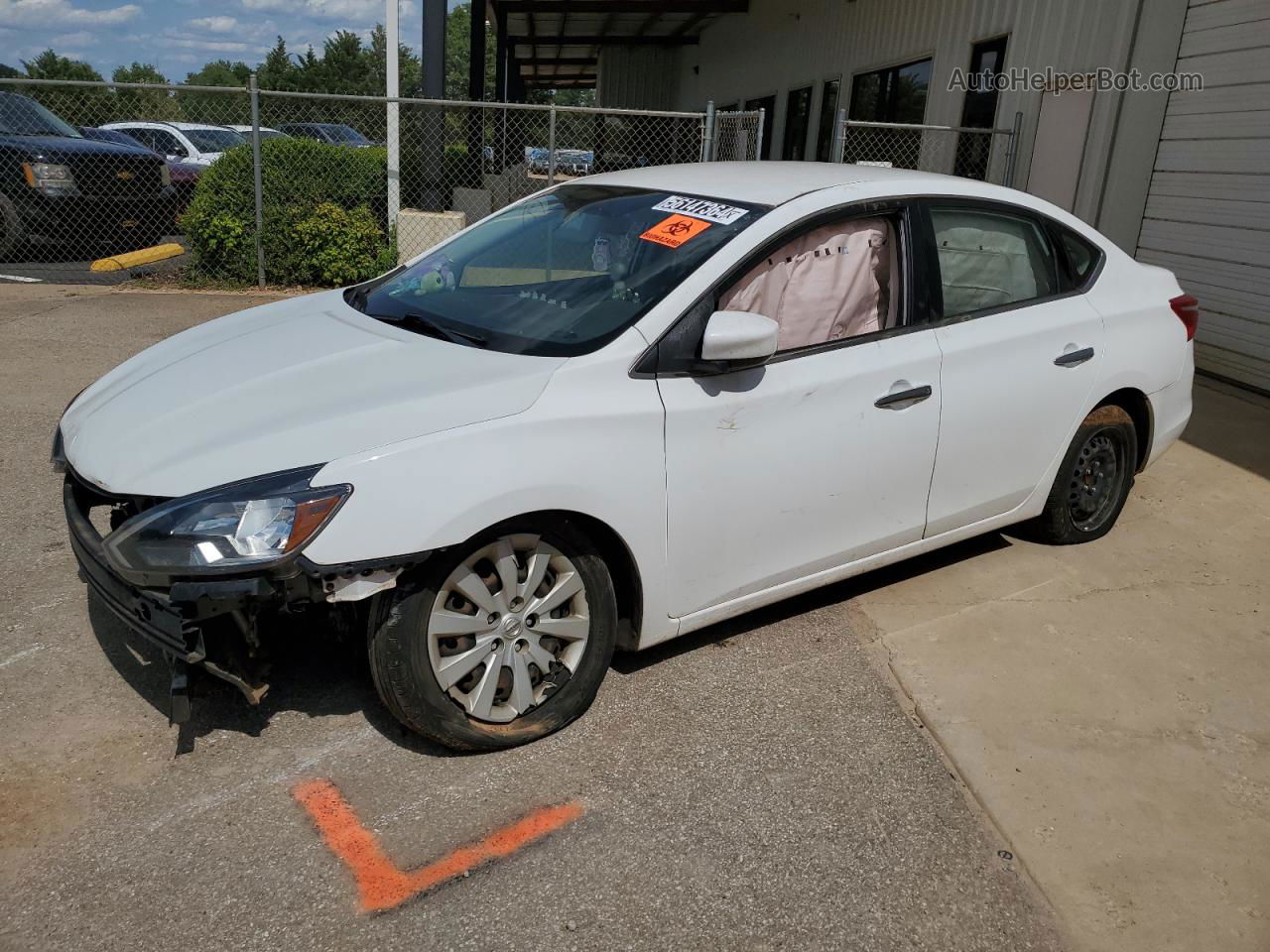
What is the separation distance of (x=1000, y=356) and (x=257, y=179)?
7.90 metres

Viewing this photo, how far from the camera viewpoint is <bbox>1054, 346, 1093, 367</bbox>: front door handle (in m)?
4.15

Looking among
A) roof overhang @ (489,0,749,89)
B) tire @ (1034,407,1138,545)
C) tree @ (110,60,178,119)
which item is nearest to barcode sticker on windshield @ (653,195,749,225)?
tire @ (1034,407,1138,545)

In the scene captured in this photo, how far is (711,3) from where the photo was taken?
61.0ft

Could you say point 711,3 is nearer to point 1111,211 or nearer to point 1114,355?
point 1111,211

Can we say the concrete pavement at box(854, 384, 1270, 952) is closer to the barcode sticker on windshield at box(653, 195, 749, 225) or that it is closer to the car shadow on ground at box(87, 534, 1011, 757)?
the car shadow on ground at box(87, 534, 1011, 757)

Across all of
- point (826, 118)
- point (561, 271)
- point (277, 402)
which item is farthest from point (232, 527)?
point (826, 118)

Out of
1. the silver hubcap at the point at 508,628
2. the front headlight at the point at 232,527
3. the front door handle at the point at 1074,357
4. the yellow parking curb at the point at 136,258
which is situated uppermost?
the front door handle at the point at 1074,357

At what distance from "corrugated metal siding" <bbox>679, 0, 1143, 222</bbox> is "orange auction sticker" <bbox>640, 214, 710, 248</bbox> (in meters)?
7.41

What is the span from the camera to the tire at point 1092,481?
4.46 m

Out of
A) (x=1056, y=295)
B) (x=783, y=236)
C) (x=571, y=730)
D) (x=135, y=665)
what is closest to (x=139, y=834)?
(x=135, y=665)

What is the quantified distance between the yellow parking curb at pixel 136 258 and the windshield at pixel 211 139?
4.27 meters

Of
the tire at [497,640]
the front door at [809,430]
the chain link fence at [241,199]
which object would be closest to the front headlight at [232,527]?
the tire at [497,640]

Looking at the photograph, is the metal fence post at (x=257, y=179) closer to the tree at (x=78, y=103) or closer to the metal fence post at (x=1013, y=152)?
the metal fence post at (x=1013, y=152)

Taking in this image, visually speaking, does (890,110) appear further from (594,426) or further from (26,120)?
(594,426)
